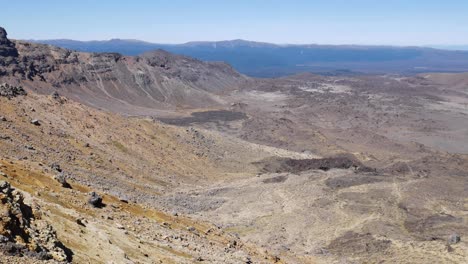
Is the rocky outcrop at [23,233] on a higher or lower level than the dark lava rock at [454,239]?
higher

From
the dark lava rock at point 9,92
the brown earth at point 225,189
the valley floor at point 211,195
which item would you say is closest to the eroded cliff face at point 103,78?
the brown earth at point 225,189

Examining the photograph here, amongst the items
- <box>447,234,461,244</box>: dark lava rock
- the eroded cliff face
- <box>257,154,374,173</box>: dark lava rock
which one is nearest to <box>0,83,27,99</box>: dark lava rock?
<box>257,154,374,173</box>: dark lava rock

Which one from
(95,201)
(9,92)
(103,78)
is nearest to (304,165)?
(9,92)

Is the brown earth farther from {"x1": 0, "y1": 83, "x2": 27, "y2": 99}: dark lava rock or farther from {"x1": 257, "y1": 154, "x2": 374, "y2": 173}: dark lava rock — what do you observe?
{"x1": 0, "y1": 83, "x2": 27, "y2": 99}: dark lava rock

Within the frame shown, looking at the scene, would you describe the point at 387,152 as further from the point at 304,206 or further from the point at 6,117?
the point at 6,117

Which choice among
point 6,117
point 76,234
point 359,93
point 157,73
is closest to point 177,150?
point 6,117

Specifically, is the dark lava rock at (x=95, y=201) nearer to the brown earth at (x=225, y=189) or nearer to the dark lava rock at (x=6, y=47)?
the brown earth at (x=225, y=189)
